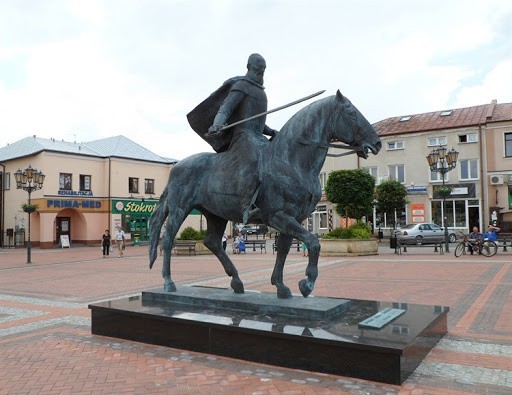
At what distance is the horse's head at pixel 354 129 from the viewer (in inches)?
Result: 199

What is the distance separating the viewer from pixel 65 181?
3528 centimetres

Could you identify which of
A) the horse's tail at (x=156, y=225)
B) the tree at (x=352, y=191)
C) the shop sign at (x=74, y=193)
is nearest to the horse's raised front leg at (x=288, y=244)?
the horse's tail at (x=156, y=225)

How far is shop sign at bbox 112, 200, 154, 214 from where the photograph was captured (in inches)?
1480

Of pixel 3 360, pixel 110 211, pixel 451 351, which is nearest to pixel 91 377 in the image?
pixel 3 360

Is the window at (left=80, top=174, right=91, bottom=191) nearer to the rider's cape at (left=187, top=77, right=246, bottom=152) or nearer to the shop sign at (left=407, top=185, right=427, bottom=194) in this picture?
the shop sign at (left=407, top=185, right=427, bottom=194)

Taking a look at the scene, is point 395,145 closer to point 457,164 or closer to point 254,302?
point 457,164

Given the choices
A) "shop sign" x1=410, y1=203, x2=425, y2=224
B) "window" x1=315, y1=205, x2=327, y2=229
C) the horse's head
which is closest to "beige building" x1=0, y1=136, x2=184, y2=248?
"window" x1=315, y1=205, x2=327, y2=229

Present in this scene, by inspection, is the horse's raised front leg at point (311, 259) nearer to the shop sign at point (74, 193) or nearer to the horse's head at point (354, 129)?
the horse's head at point (354, 129)

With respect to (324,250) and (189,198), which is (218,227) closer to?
(189,198)

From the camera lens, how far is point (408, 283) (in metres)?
11.1

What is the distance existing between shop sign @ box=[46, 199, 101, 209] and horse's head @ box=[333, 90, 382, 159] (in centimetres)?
3323

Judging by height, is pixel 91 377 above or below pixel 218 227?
below

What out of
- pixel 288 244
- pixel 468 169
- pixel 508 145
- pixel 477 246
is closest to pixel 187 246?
pixel 477 246

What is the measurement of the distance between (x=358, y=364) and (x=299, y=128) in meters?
2.73
